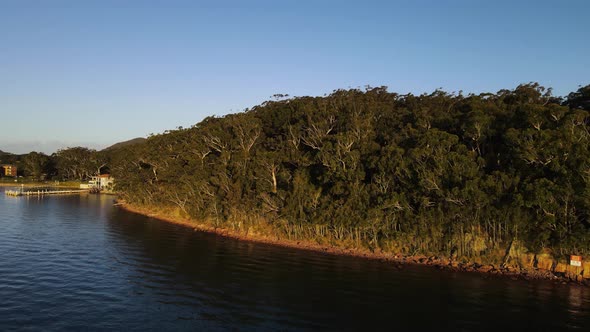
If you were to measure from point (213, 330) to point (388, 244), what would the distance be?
26470 mm

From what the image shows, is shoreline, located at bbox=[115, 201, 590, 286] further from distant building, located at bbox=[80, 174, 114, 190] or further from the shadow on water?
distant building, located at bbox=[80, 174, 114, 190]

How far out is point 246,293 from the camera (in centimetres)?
2964

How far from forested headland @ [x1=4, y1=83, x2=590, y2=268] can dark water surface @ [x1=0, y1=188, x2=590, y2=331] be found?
4760 millimetres

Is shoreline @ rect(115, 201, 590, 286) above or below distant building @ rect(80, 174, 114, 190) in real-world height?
below

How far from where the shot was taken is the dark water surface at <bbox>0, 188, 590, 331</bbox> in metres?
24.0

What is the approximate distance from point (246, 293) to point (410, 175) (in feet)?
70.4

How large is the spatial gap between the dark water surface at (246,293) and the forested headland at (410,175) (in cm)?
476

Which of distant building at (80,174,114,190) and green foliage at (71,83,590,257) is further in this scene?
distant building at (80,174,114,190)

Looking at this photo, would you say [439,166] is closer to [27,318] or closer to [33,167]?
[27,318]

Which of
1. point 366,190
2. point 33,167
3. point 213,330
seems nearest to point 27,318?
point 213,330

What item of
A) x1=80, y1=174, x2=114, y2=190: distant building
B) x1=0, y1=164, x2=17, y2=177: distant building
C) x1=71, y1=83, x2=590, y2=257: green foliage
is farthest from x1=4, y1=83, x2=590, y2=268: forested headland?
x1=0, y1=164, x2=17, y2=177: distant building

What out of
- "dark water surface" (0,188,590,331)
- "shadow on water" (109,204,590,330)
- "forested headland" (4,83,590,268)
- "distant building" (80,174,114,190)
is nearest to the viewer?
"dark water surface" (0,188,590,331)

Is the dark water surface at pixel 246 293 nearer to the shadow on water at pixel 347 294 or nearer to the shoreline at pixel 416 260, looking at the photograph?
the shadow on water at pixel 347 294

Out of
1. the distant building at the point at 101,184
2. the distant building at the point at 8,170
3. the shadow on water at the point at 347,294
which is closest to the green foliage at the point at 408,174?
the shadow on water at the point at 347,294
